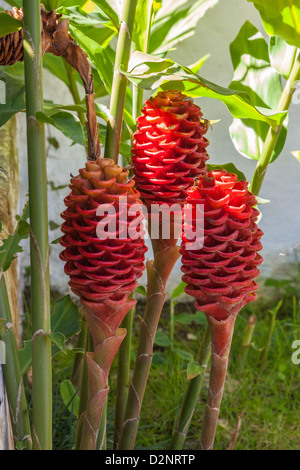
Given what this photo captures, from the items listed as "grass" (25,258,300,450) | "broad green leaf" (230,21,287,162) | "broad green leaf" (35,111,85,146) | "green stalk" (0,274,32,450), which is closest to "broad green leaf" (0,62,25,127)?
"broad green leaf" (35,111,85,146)

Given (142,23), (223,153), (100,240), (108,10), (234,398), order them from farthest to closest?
(223,153) < (234,398) < (142,23) < (108,10) < (100,240)

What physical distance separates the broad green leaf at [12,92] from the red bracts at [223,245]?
23 centimetres

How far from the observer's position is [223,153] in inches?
61.4

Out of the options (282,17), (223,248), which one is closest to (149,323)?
(223,248)

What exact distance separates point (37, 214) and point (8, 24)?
195 mm

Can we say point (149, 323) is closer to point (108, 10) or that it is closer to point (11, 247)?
point (11, 247)

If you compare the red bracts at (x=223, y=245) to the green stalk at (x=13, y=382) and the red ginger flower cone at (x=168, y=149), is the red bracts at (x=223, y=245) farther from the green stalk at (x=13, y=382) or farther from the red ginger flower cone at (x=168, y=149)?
the green stalk at (x=13, y=382)

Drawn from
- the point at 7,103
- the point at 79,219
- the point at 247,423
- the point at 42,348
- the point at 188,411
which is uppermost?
the point at 7,103

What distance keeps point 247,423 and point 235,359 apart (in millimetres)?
234

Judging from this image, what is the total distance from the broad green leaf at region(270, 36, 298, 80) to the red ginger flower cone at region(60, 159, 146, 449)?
0.33m

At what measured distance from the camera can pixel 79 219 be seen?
0.47 meters

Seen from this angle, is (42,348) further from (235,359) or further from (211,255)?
(235,359)

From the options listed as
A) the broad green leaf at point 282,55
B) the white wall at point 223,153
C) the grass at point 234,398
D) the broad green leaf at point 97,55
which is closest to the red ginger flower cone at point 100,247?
the broad green leaf at point 97,55
